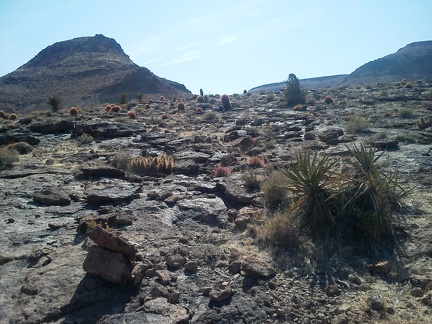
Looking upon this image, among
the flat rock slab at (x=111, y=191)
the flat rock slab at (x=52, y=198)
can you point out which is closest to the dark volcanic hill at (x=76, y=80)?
the flat rock slab at (x=111, y=191)

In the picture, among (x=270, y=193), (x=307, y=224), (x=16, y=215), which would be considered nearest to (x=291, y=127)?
(x=270, y=193)

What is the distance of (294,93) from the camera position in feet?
108

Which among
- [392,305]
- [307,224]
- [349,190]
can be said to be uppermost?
[349,190]

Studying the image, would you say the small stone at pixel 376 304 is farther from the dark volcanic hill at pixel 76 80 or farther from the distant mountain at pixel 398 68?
the distant mountain at pixel 398 68

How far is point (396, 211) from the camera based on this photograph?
8086mm

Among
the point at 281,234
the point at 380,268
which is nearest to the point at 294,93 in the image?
the point at 281,234

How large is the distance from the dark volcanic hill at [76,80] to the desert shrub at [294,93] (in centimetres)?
2566

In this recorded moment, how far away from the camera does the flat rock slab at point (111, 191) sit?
366 inches

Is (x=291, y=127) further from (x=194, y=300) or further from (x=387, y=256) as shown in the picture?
(x=194, y=300)

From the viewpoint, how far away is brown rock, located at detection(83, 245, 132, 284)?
5.66m

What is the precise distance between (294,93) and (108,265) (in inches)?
1141

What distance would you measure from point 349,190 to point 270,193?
1.96 meters

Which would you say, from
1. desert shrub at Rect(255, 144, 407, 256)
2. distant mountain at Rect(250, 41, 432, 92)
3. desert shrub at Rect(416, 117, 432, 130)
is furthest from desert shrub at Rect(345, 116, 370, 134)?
distant mountain at Rect(250, 41, 432, 92)

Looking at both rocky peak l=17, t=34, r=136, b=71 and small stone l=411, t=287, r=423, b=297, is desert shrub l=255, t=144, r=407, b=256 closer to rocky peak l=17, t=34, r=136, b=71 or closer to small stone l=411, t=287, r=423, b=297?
small stone l=411, t=287, r=423, b=297
